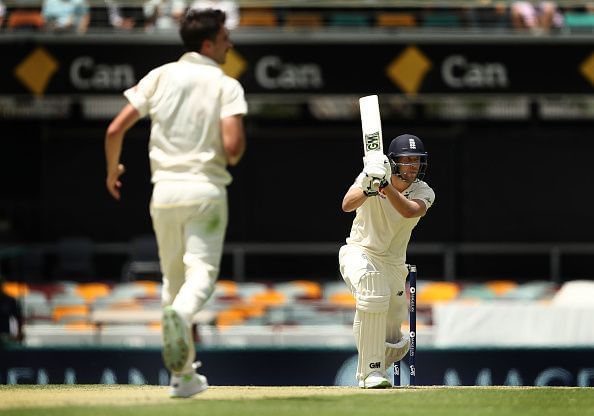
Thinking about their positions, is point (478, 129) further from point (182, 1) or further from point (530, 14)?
point (182, 1)

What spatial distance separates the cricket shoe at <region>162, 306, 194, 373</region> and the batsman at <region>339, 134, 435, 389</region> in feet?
5.08

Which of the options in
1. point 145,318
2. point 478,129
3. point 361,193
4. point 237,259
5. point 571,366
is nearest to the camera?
point 361,193

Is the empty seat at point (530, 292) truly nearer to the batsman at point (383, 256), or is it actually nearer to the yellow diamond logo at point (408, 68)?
the yellow diamond logo at point (408, 68)

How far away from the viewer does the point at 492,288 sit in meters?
18.6

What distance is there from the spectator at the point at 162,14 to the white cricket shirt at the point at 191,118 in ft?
37.9

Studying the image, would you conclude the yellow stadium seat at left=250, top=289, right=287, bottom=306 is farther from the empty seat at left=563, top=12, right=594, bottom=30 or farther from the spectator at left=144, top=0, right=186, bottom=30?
the empty seat at left=563, top=12, right=594, bottom=30

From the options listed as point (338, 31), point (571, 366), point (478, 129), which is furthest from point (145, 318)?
point (478, 129)

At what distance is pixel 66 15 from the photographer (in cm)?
1880

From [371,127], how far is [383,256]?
977 mm

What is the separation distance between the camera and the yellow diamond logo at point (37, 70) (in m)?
18.7

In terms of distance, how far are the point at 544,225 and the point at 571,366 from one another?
8.57 metres

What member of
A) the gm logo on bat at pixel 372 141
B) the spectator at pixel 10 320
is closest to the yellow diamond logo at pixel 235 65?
the spectator at pixel 10 320

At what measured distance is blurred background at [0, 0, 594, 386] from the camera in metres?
14.4

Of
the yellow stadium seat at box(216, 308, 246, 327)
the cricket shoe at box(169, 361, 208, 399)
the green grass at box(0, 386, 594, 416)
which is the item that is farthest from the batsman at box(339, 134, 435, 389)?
the yellow stadium seat at box(216, 308, 246, 327)
